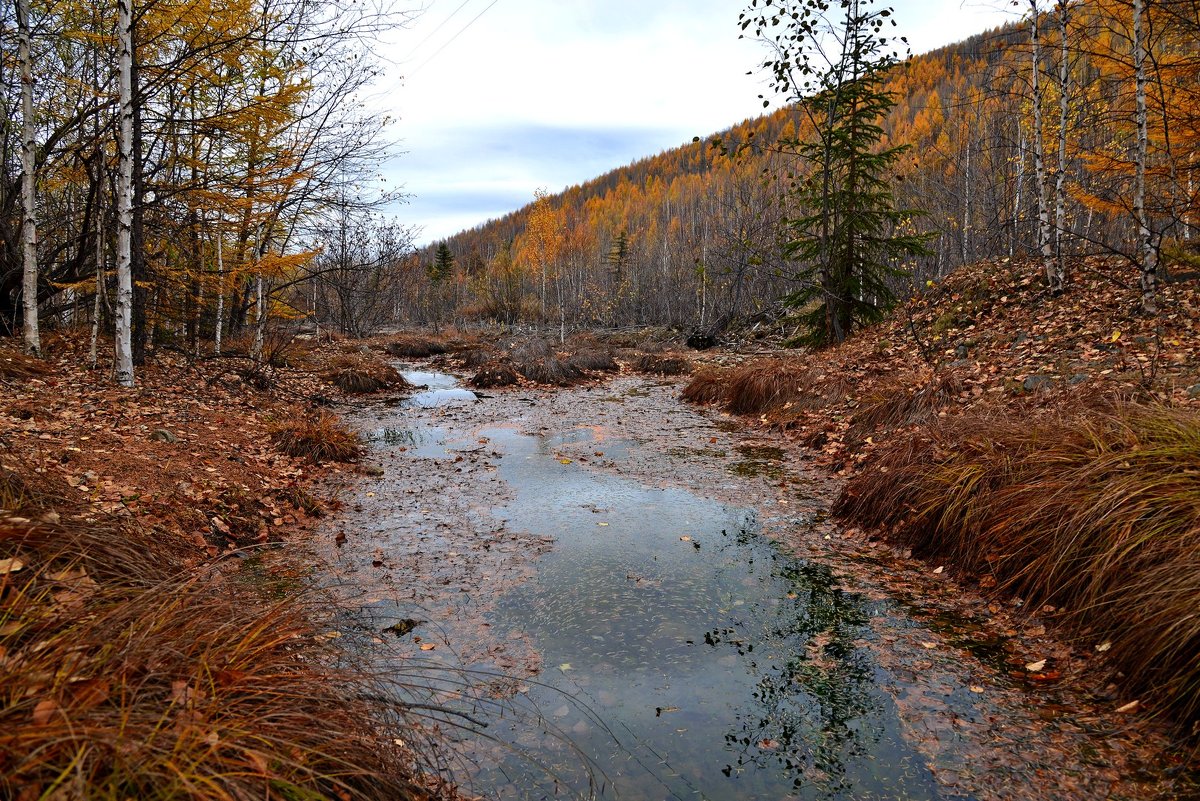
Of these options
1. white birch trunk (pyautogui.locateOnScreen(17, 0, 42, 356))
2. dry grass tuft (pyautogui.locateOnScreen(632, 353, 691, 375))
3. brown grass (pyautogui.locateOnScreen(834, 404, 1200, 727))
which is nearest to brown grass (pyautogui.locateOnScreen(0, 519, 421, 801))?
brown grass (pyautogui.locateOnScreen(834, 404, 1200, 727))

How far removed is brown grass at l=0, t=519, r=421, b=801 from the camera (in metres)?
1.44

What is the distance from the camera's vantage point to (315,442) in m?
7.79

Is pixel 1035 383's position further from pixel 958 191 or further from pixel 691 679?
pixel 958 191

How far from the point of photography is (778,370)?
11.4m

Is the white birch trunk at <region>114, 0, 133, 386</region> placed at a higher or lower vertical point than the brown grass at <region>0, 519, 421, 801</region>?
higher

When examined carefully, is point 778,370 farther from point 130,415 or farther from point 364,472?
point 130,415

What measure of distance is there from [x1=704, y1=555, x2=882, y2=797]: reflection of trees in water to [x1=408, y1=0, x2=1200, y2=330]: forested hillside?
434 cm

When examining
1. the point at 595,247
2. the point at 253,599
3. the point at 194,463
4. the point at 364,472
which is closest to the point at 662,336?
the point at 364,472

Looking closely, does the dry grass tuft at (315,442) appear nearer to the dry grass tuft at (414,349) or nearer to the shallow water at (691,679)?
the shallow water at (691,679)

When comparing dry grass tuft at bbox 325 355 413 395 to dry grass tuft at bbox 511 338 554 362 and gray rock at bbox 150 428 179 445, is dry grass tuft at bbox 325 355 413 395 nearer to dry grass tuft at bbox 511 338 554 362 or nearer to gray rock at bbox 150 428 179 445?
dry grass tuft at bbox 511 338 554 362

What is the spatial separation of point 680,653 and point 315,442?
6096 mm

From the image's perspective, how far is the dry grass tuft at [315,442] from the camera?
25.2ft

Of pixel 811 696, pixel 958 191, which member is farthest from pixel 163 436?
pixel 958 191

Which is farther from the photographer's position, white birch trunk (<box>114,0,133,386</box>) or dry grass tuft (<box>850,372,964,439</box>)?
white birch trunk (<box>114,0,133,386</box>)
